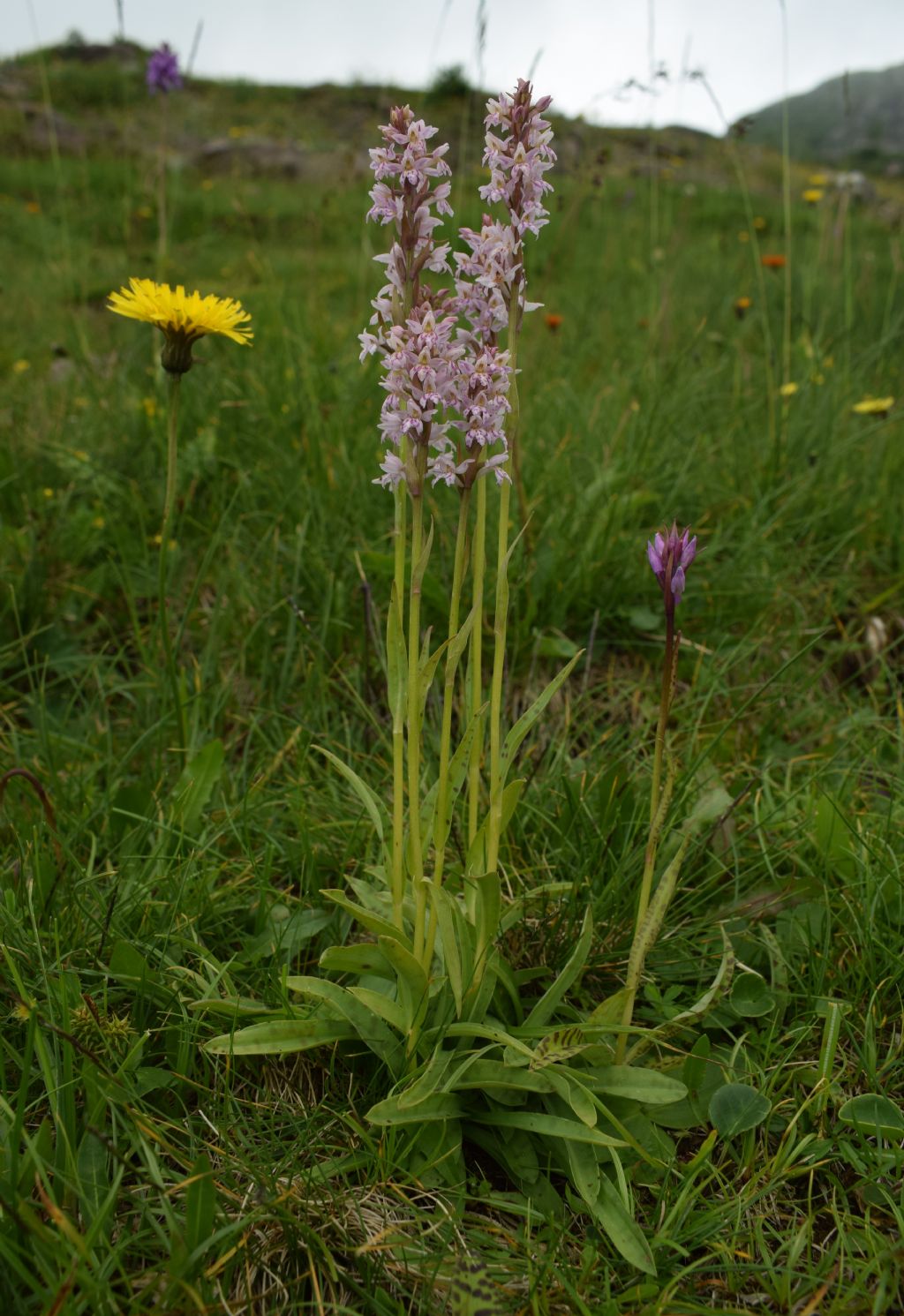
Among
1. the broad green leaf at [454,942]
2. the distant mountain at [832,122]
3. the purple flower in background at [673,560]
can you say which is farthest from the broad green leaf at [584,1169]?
the distant mountain at [832,122]

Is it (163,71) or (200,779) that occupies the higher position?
(163,71)

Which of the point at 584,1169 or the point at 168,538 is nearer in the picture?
the point at 584,1169

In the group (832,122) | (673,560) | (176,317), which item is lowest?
(673,560)

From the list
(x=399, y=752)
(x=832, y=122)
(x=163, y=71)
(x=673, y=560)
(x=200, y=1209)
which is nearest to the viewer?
(x=200, y=1209)

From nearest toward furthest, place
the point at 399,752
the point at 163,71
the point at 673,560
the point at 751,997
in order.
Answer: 1. the point at 673,560
2. the point at 399,752
3. the point at 751,997
4. the point at 163,71

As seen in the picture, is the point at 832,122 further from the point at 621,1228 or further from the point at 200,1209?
the point at 200,1209

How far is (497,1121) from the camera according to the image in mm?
1382

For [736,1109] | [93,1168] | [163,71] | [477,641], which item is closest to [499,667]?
[477,641]

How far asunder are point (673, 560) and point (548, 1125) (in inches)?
31.8

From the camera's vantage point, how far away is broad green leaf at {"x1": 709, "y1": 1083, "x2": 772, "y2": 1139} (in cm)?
140

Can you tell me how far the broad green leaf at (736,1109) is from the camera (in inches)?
55.0

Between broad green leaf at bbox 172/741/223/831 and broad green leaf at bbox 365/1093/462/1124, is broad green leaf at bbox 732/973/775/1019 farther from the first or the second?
broad green leaf at bbox 172/741/223/831

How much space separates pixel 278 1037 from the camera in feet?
4.57

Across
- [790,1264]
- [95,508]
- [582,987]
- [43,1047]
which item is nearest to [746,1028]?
[582,987]
